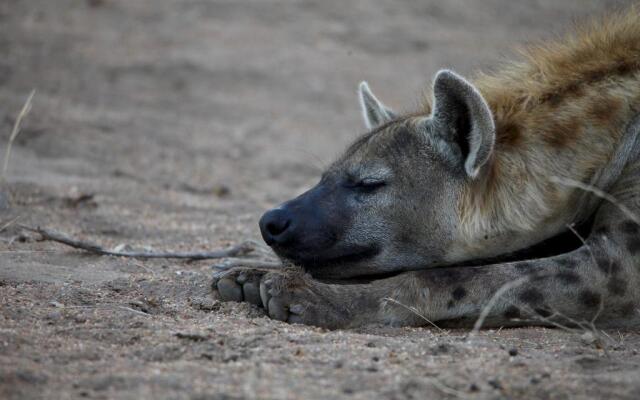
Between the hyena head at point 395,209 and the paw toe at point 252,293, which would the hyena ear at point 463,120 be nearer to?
the hyena head at point 395,209

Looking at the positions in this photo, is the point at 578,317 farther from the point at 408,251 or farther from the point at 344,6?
the point at 344,6

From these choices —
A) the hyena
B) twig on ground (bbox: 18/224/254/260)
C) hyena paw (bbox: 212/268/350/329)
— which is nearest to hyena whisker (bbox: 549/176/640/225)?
the hyena

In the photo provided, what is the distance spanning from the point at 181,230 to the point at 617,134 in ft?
7.67

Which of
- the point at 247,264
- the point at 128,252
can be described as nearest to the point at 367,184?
the point at 247,264

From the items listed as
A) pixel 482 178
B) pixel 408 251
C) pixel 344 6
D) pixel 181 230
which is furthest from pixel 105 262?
pixel 344 6

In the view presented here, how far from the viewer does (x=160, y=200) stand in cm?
553

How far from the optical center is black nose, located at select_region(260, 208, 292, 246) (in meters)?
3.53

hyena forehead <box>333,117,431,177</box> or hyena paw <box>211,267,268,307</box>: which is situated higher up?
hyena forehead <box>333,117,431,177</box>

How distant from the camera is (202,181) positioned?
6.26m

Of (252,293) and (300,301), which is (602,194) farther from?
(252,293)

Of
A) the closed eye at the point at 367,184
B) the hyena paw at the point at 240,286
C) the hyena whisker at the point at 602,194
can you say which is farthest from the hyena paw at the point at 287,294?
the hyena whisker at the point at 602,194

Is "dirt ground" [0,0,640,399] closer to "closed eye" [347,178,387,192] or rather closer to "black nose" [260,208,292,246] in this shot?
"black nose" [260,208,292,246]

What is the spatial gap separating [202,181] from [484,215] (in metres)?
3.05

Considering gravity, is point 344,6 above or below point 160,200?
above
